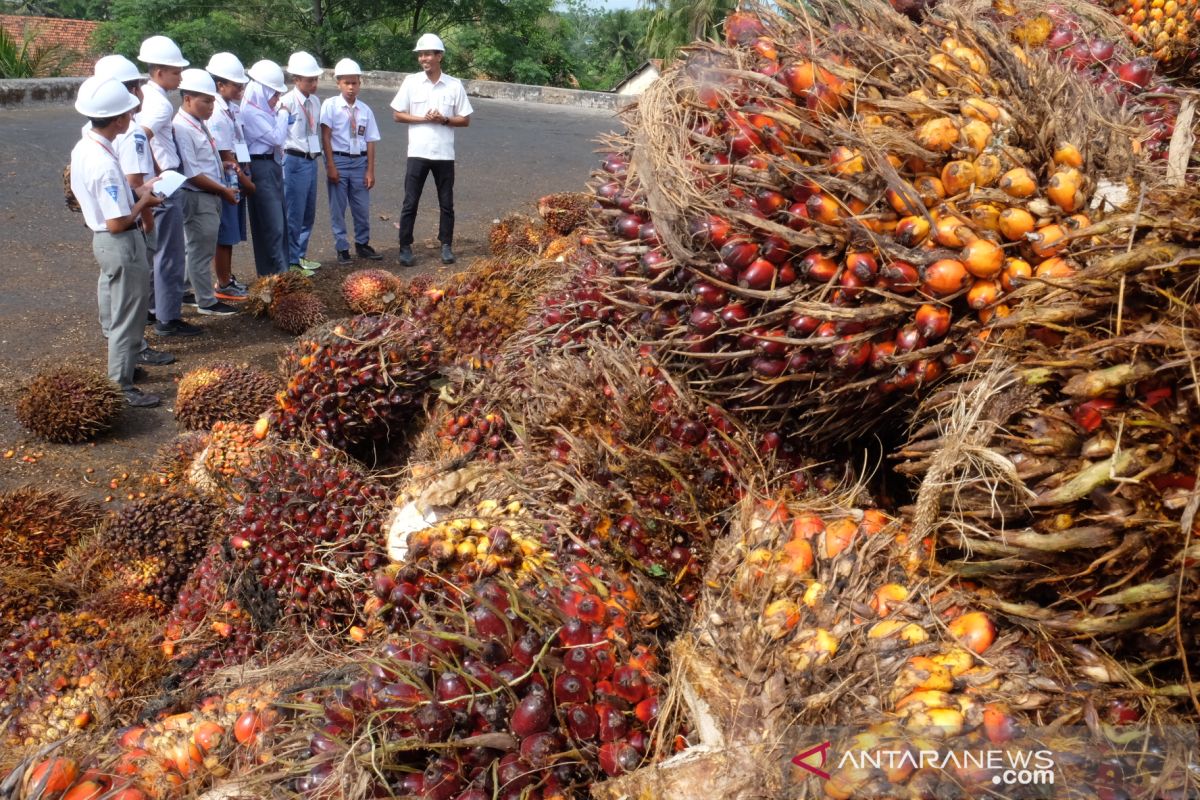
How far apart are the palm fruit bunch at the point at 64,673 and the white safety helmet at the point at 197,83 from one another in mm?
5378

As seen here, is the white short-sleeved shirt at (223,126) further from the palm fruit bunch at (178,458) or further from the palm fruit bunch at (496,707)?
the palm fruit bunch at (496,707)

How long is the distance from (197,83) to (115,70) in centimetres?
59

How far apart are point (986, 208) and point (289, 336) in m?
6.33

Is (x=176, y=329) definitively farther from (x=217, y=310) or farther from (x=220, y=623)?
(x=220, y=623)

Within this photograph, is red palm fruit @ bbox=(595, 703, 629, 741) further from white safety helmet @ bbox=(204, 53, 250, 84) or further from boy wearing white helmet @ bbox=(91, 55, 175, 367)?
white safety helmet @ bbox=(204, 53, 250, 84)

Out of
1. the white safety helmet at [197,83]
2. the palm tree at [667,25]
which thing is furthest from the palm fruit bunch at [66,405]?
the palm tree at [667,25]

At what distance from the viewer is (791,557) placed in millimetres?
1806

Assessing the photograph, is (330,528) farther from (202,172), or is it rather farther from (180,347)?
(202,172)

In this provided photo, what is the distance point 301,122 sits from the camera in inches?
341

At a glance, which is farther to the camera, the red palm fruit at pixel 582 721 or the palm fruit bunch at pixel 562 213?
the palm fruit bunch at pixel 562 213

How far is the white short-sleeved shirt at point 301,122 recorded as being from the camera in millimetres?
8578

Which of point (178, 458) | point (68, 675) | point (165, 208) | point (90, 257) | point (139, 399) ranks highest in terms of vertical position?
point (165, 208)

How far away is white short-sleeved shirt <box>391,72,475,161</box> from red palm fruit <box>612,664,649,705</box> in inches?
318

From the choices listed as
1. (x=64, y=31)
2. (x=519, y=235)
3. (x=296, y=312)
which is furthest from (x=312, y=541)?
(x=64, y=31)
